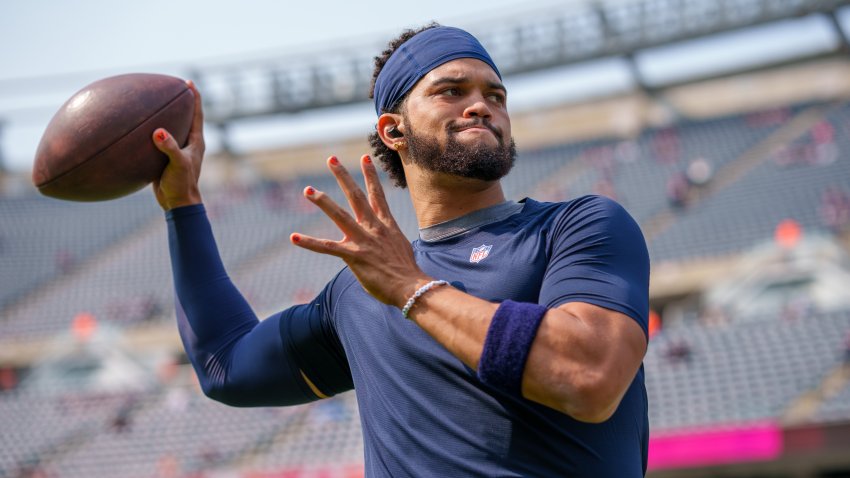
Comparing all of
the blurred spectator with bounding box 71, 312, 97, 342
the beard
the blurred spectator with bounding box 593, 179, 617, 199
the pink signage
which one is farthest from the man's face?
the blurred spectator with bounding box 71, 312, 97, 342

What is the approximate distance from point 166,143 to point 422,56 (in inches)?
29.7

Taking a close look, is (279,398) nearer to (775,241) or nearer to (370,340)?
(370,340)

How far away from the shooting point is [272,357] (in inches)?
94.0

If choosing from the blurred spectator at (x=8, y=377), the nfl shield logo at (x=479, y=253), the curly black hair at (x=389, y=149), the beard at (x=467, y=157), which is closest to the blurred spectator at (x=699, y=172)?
the blurred spectator at (x=8, y=377)

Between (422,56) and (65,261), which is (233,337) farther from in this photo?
(65,261)

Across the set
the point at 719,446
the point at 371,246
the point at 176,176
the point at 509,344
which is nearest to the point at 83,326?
the point at 719,446

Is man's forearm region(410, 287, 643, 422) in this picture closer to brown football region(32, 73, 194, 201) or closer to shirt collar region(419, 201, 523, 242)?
shirt collar region(419, 201, 523, 242)

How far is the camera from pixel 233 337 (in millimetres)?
2502

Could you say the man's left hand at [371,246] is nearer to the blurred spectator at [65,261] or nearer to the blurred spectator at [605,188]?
the blurred spectator at [605,188]

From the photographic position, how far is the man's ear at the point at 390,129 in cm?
233

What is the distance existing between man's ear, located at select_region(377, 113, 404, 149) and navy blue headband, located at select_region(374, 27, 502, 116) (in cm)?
3

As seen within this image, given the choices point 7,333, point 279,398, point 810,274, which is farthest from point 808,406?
point 7,333

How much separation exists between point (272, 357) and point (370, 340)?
41 cm

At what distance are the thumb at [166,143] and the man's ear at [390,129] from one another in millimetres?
564
